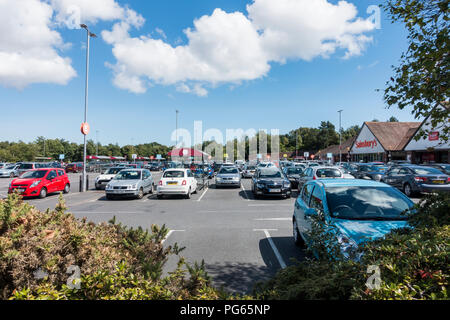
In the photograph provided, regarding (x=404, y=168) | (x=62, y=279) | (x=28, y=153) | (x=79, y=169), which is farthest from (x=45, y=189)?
(x=28, y=153)

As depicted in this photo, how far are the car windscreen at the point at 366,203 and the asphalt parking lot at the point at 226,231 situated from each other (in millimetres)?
1551

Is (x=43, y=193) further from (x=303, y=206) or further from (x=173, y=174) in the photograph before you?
(x=303, y=206)

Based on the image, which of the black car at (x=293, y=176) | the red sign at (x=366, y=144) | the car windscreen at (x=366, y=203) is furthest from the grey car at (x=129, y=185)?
the red sign at (x=366, y=144)

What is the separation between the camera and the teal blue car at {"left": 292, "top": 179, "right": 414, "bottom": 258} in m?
4.30

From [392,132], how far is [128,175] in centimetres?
4483

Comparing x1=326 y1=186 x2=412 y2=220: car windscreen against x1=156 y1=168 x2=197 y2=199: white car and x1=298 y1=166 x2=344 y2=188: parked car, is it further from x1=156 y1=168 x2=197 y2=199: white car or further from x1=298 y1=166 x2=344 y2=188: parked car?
x1=156 y1=168 x2=197 y2=199: white car

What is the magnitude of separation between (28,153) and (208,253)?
81743 millimetres

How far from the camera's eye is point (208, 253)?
638 cm

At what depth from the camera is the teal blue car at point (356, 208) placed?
430cm

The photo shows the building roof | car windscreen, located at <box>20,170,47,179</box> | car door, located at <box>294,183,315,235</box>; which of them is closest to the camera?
car door, located at <box>294,183,315,235</box>

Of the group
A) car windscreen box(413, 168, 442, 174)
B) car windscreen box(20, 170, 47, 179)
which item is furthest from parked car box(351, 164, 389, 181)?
car windscreen box(20, 170, 47, 179)

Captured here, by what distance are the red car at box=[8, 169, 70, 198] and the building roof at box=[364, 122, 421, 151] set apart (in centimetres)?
4322
